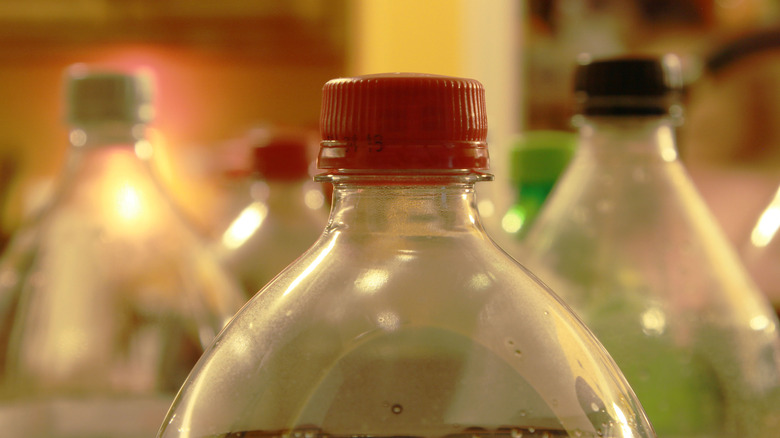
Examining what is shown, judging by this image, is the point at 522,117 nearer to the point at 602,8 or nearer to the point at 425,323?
the point at 602,8

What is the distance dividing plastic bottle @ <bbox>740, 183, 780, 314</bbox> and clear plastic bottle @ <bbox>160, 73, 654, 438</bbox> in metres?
0.34

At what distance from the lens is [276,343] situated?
0.33 metres

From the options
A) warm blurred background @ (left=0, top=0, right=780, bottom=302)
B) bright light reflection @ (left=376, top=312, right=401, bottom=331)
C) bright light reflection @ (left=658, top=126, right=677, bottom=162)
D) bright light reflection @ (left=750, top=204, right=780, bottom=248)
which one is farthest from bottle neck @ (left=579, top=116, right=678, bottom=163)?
warm blurred background @ (left=0, top=0, right=780, bottom=302)

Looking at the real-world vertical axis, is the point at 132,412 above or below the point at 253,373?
below

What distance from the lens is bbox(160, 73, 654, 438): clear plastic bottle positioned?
1.05 ft

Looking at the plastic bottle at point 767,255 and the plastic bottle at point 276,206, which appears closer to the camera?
the plastic bottle at point 767,255

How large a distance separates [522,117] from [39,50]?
1.27 metres

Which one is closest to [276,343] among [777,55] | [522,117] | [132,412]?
[132,412]

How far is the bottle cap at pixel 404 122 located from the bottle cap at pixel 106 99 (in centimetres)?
31

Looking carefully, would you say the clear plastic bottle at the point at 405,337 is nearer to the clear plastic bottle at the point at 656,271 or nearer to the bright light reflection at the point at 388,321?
the bright light reflection at the point at 388,321

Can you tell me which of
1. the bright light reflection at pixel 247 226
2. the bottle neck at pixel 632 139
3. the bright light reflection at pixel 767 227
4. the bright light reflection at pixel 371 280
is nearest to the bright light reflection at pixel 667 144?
the bottle neck at pixel 632 139

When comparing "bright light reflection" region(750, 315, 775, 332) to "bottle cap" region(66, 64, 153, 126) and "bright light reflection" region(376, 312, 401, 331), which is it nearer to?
"bright light reflection" region(376, 312, 401, 331)

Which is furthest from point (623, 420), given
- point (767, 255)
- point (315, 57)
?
point (315, 57)

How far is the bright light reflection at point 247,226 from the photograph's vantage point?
0.79 m
